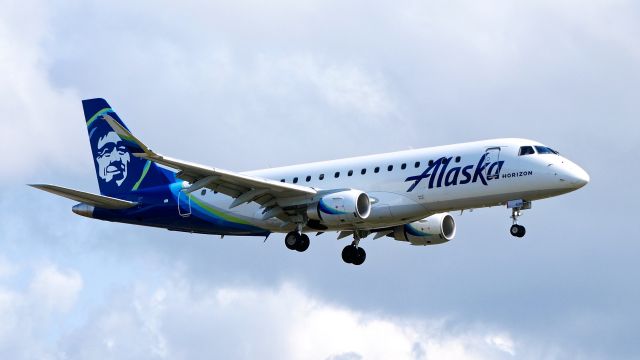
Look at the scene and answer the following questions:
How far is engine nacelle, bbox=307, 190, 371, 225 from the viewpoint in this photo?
202ft

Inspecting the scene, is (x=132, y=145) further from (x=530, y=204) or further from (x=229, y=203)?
(x=530, y=204)

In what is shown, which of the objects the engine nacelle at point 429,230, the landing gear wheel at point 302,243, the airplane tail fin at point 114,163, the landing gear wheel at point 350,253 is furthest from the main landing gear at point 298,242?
the airplane tail fin at point 114,163

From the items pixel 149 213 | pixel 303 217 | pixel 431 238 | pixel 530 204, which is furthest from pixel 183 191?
pixel 530 204

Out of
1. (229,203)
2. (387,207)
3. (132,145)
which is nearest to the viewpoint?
(132,145)

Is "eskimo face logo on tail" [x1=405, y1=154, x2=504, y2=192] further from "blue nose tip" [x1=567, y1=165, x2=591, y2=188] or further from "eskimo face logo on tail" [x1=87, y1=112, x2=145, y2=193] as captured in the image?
"eskimo face logo on tail" [x1=87, y1=112, x2=145, y2=193]

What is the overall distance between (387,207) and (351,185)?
2.39m

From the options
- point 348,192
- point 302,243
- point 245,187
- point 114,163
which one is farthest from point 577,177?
point 114,163

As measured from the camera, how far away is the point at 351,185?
64.1 metres

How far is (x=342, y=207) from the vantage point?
61656mm

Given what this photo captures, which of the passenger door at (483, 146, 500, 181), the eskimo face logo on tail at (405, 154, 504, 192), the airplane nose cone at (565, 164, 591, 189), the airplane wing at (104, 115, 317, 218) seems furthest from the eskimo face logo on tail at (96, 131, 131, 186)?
the airplane nose cone at (565, 164, 591, 189)

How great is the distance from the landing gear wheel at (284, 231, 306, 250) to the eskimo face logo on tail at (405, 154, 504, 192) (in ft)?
18.1

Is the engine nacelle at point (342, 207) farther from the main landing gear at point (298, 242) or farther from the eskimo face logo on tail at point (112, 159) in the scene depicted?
the eskimo face logo on tail at point (112, 159)

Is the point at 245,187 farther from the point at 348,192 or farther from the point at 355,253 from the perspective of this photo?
the point at 355,253

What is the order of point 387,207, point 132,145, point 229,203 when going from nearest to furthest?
1. point 132,145
2. point 387,207
3. point 229,203
